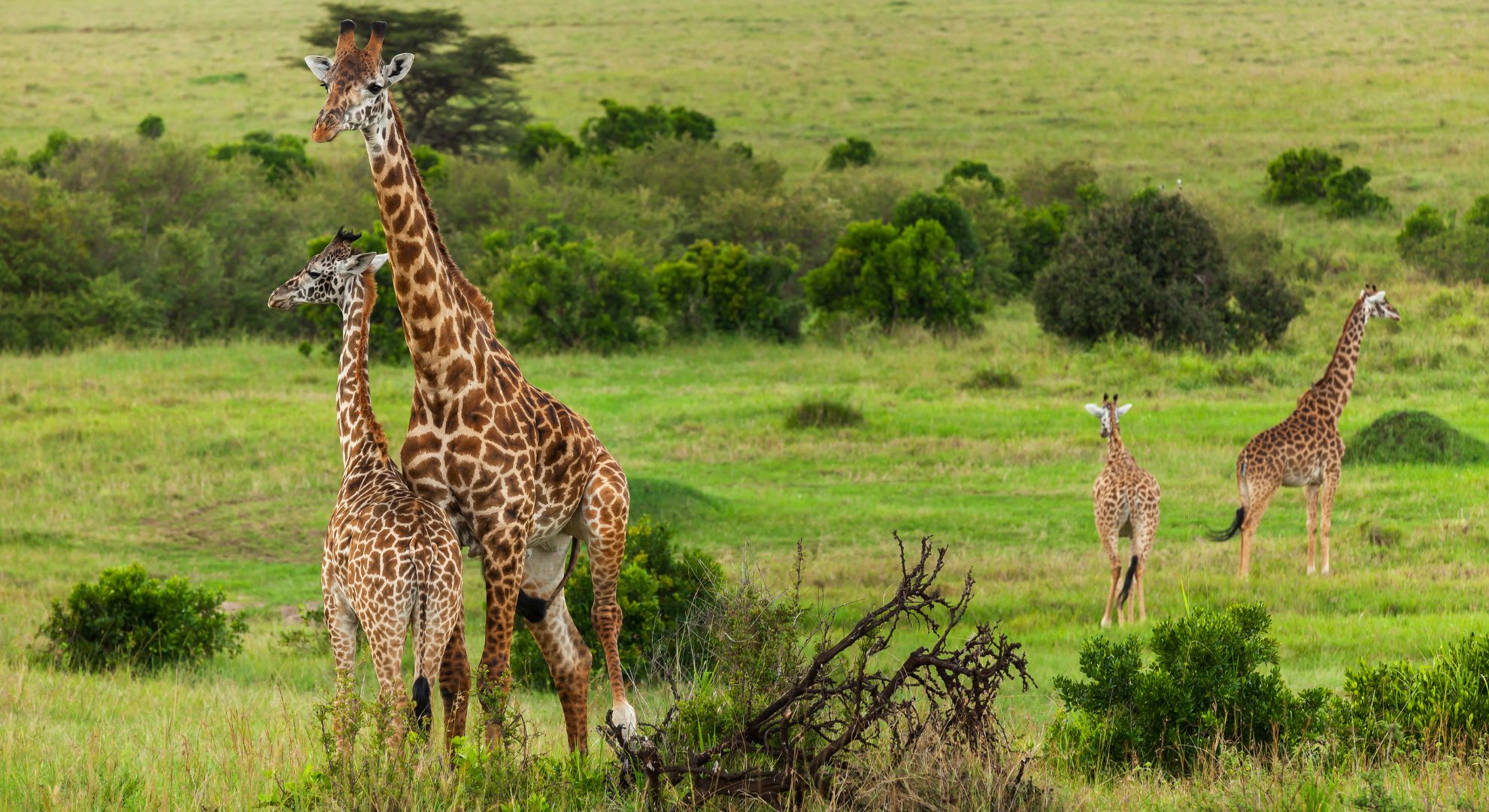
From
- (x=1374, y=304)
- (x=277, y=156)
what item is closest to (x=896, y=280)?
(x=1374, y=304)

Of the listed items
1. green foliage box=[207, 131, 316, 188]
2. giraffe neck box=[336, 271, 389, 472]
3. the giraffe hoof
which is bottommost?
green foliage box=[207, 131, 316, 188]

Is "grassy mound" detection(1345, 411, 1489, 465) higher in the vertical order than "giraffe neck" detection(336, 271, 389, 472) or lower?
lower

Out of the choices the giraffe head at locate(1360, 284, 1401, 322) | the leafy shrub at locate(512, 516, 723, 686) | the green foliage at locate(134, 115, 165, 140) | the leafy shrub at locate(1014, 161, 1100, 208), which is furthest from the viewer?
the green foliage at locate(134, 115, 165, 140)

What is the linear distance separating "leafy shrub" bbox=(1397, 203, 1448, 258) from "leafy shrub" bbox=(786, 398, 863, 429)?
56.0 ft

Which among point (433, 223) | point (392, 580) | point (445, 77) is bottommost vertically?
point (392, 580)

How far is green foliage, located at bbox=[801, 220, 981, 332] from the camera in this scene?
87.0 feet

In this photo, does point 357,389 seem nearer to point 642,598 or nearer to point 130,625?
point 642,598

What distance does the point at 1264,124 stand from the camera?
4688cm

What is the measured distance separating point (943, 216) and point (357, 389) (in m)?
25.9

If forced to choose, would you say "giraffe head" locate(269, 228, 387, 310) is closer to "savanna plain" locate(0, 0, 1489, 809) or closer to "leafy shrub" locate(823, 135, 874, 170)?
"savanna plain" locate(0, 0, 1489, 809)

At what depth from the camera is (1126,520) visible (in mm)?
11766

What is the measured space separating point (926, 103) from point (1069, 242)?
29.8 metres

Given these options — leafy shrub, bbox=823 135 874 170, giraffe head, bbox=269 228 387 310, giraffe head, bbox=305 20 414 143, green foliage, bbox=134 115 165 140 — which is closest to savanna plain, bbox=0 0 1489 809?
leafy shrub, bbox=823 135 874 170

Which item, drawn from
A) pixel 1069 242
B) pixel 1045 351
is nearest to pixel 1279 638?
pixel 1045 351
